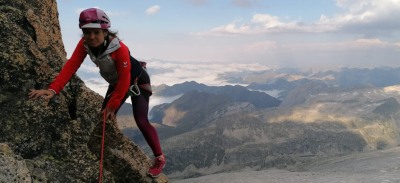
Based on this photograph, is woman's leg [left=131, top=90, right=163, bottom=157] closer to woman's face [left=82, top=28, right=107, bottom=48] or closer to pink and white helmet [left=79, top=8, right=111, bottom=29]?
woman's face [left=82, top=28, right=107, bottom=48]

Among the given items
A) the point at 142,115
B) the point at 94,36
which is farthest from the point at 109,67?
the point at 142,115

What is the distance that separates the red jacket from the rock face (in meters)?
2.02

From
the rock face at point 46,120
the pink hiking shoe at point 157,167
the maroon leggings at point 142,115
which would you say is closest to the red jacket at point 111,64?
the maroon leggings at point 142,115

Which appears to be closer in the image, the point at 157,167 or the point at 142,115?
the point at 142,115

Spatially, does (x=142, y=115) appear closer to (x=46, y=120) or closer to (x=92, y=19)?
(x=46, y=120)

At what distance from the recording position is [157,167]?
1266cm

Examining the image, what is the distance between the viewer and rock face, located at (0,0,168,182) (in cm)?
1118

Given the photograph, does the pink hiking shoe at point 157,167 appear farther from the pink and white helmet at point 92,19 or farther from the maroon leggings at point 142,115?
the pink and white helmet at point 92,19

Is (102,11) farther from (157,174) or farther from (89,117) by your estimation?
(157,174)

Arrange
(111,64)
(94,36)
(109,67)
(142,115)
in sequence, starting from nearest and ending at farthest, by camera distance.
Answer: (94,36) < (111,64) < (109,67) < (142,115)

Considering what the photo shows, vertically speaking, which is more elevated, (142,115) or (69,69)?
(69,69)

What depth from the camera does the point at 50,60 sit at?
13172 mm

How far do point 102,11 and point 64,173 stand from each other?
4834 millimetres

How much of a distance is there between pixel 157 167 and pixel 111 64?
4243 millimetres
